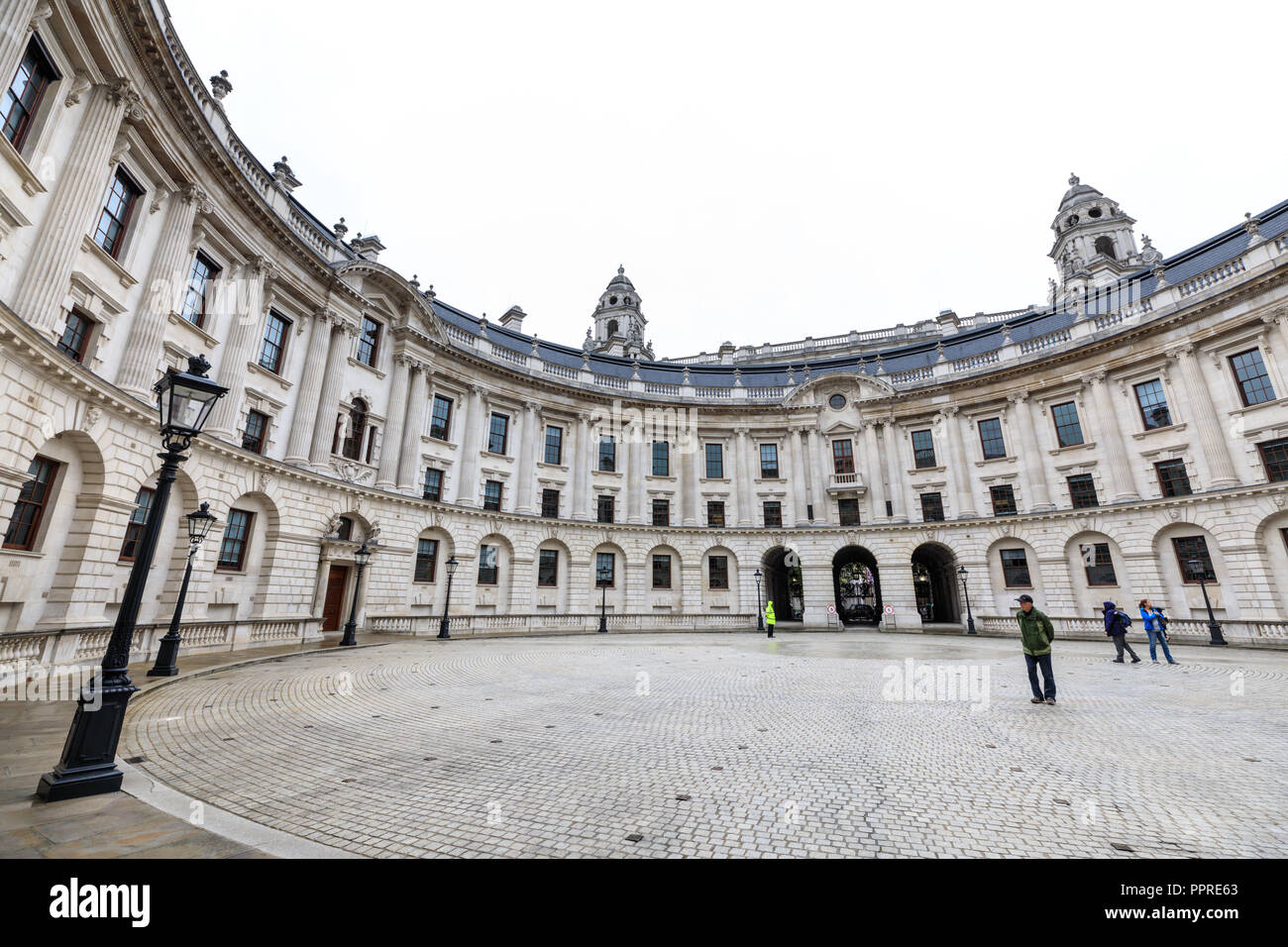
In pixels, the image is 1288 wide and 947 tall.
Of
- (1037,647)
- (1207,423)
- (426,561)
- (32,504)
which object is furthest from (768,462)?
(32,504)

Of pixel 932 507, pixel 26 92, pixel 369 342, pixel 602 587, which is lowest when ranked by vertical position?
pixel 602 587

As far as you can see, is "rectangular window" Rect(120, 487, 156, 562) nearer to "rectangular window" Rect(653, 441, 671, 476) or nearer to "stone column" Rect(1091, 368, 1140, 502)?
"rectangular window" Rect(653, 441, 671, 476)

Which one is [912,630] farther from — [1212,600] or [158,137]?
[158,137]

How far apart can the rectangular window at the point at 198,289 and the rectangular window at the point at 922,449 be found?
35322 millimetres

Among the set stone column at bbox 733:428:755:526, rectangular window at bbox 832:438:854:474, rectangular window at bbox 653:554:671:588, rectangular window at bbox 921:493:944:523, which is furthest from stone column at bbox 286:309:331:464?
rectangular window at bbox 921:493:944:523

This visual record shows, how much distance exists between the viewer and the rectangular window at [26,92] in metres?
10.6

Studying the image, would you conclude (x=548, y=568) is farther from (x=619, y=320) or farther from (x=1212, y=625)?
(x=619, y=320)

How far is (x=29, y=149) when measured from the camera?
1101 cm

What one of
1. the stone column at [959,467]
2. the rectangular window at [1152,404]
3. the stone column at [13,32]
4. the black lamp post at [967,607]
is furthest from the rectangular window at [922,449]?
the stone column at [13,32]

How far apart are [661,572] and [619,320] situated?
98.8 ft

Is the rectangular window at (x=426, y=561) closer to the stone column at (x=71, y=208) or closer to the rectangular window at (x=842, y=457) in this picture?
the stone column at (x=71, y=208)

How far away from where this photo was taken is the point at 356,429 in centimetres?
2373
